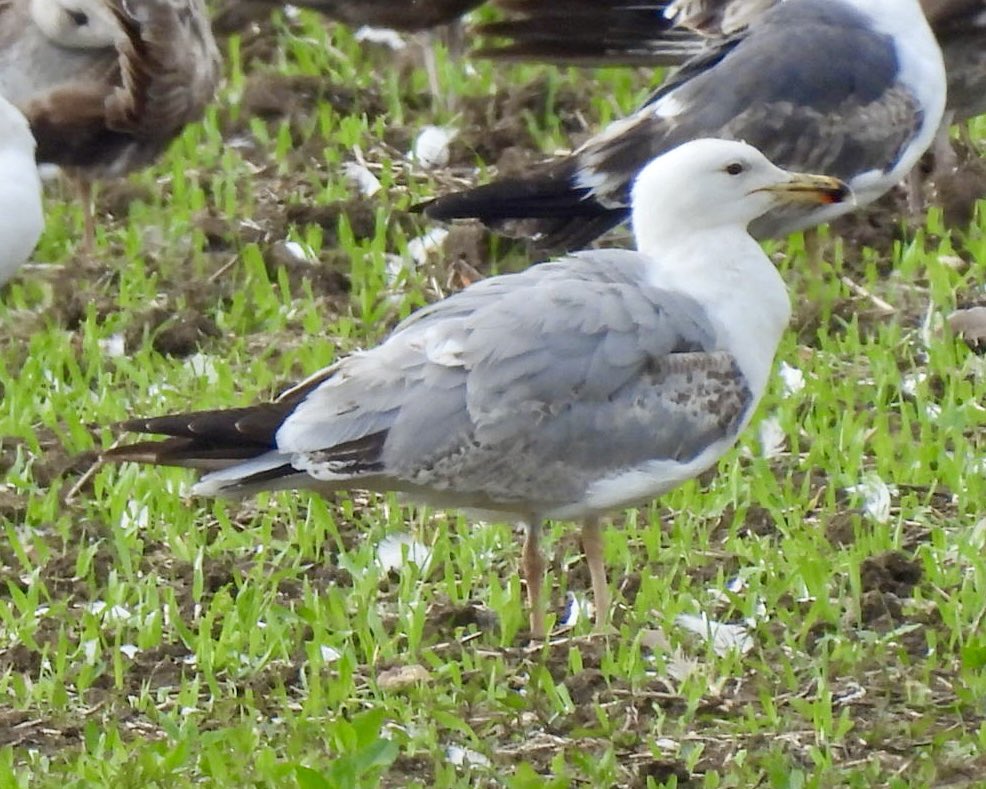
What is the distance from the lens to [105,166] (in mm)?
7469

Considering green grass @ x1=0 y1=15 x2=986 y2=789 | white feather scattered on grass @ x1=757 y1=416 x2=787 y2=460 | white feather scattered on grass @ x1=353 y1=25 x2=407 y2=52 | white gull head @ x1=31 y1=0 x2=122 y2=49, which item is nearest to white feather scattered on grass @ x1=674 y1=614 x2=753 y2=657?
green grass @ x1=0 y1=15 x2=986 y2=789

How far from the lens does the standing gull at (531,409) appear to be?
4.68 meters

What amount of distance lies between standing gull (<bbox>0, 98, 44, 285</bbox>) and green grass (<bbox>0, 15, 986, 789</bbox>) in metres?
0.30

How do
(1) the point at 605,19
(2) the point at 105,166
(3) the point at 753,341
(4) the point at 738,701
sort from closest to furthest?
1. (4) the point at 738,701
2. (3) the point at 753,341
3. (2) the point at 105,166
4. (1) the point at 605,19

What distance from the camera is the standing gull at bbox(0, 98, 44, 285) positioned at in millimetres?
6480

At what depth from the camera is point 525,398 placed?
468 cm

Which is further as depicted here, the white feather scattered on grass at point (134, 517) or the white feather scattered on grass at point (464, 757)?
the white feather scattered on grass at point (134, 517)

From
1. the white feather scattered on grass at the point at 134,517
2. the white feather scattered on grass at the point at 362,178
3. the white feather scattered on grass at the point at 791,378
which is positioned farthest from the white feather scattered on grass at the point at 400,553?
the white feather scattered on grass at the point at 362,178

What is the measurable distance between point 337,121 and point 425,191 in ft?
2.78

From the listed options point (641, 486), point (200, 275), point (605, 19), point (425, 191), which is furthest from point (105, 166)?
point (641, 486)

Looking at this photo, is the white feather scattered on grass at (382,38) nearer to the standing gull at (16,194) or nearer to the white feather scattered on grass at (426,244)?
the white feather scattered on grass at (426,244)

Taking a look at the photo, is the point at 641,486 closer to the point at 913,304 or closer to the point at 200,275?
the point at 913,304

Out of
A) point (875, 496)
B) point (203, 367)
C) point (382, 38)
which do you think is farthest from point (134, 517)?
point (382, 38)

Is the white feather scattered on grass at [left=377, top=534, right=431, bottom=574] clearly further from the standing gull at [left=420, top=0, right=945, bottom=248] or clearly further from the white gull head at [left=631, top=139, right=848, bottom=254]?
the standing gull at [left=420, top=0, right=945, bottom=248]
